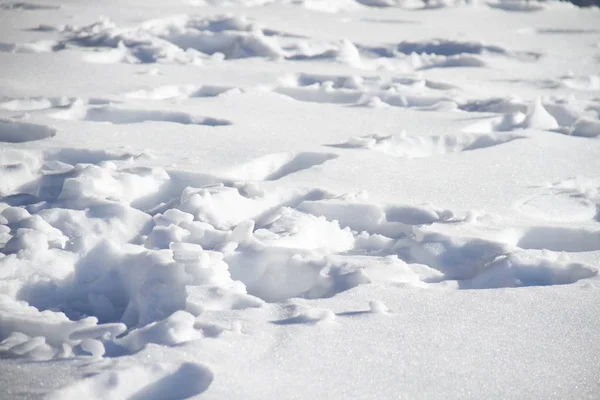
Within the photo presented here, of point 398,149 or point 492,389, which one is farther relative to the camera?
point 398,149

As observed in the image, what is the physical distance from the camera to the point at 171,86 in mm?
3451

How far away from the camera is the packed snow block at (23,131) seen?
272cm

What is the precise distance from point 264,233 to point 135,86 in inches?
69.3

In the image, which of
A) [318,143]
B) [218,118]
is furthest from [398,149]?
[218,118]

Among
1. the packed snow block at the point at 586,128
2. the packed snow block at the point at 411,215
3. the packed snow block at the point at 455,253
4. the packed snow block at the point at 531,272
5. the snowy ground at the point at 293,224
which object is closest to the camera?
the snowy ground at the point at 293,224

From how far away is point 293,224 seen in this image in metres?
2.03

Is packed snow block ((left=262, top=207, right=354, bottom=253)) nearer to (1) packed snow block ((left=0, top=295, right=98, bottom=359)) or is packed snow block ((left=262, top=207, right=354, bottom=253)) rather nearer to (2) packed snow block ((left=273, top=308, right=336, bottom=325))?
(2) packed snow block ((left=273, top=308, right=336, bottom=325))

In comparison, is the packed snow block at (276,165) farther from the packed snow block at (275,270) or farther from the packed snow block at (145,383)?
the packed snow block at (145,383)

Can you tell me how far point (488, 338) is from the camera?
1481mm

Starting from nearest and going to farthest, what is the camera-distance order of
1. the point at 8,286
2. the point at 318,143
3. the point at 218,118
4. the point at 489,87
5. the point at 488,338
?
the point at 488,338 → the point at 8,286 → the point at 318,143 → the point at 218,118 → the point at 489,87

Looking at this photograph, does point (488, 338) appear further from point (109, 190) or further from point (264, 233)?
point (109, 190)

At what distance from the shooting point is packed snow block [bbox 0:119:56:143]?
272cm

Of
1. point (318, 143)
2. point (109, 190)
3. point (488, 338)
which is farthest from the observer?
point (318, 143)

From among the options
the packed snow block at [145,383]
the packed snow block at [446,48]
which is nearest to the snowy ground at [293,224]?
the packed snow block at [145,383]
